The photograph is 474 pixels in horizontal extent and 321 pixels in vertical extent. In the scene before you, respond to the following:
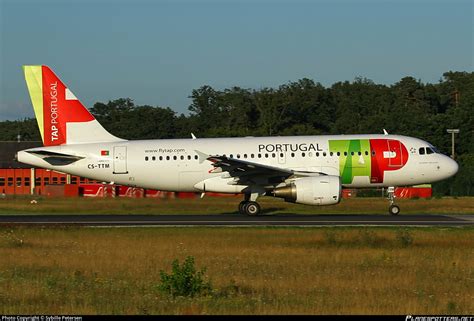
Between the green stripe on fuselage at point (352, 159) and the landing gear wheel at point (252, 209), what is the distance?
384cm

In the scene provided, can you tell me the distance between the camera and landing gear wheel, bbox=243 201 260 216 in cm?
3747

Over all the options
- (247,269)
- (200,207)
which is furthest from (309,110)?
(247,269)

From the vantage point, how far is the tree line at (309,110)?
3836 inches

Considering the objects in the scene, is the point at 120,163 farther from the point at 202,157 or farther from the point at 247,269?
the point at 247,269

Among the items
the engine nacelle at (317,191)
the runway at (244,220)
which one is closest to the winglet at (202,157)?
the runway at (244,220)

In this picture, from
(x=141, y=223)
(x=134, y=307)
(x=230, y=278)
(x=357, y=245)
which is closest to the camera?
(x=134, y=307)

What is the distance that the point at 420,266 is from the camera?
2048 centimetres

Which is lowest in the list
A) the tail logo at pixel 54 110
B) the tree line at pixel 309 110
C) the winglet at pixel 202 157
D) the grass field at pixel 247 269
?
the grass field at pixel 247 269

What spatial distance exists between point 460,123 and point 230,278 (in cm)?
7838

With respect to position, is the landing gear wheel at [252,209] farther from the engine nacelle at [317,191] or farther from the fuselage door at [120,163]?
the fuselage door at [120,163]

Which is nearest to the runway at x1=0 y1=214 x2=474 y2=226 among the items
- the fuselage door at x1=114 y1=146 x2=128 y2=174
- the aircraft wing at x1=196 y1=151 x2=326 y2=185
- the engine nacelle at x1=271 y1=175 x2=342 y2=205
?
the engine nacelle at x1=271 y1=175 x2=342 y2=205

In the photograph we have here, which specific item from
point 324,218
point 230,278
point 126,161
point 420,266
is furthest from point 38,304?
point 126,161

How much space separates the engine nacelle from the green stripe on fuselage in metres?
1.77

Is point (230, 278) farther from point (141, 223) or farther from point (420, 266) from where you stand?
point (141, 223)
